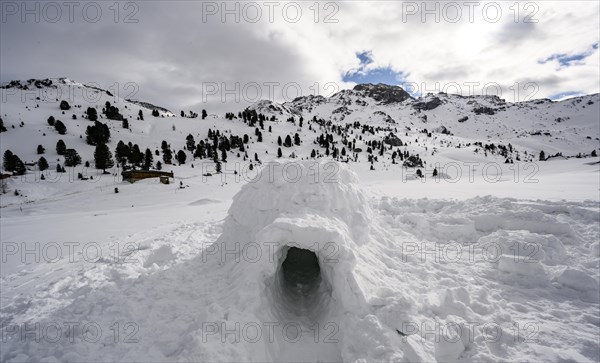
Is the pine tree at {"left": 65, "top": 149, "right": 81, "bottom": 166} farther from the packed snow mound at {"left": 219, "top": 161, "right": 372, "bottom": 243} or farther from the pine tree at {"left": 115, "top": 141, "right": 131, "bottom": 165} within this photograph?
the packed snow mound at {"left": 219, "top": 161, "right": 372, "bottom": 243}

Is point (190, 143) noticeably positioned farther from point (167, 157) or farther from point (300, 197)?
point (300, 197)

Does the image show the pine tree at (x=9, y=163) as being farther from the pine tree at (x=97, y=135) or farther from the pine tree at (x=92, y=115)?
the pine tree at (x=92, y=115)

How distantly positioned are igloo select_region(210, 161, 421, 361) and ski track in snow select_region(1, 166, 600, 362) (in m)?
0.05

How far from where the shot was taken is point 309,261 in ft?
37.0

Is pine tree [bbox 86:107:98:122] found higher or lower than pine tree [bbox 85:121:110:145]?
higher

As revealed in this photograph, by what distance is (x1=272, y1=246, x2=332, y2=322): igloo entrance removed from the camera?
26.0 ft

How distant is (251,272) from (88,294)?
453 centimetres

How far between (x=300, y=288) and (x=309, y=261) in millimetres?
1602

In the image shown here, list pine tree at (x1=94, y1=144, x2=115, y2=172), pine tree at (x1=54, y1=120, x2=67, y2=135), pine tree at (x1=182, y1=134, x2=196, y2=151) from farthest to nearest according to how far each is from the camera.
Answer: pine tree at (x1=182, y1=134, x2=196, y2=151) → pine tree at (x1=54, y1=120, x2=67, y2=135) → pine tree at (x1=94, y1=144, x2=115, y2=172)

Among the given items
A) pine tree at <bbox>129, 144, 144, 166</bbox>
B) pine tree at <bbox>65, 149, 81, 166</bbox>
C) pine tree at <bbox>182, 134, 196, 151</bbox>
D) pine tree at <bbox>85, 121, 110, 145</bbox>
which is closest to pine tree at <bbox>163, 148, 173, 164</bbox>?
pine tree at <bbox>129, 144, 144, 166</bbox>

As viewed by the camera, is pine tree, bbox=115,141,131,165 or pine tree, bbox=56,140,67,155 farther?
pine tree, bbox=56,140,67,155

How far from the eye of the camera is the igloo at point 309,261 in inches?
255

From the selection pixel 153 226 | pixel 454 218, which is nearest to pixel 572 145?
pixel 454 218

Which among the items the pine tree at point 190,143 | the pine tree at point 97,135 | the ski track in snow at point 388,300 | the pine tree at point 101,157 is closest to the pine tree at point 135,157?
the pine tree at point 101,157
